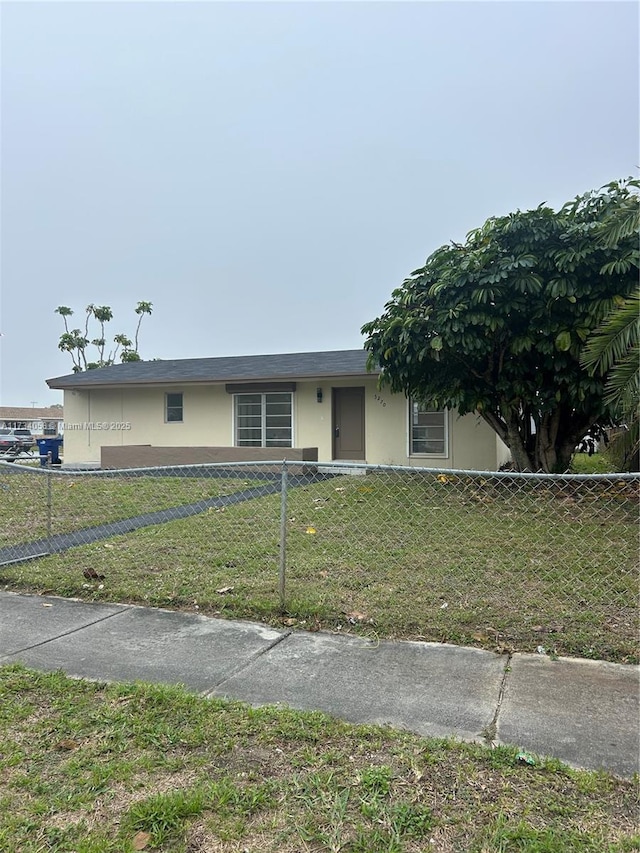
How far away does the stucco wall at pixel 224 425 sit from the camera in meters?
13.6

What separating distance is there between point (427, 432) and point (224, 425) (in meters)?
5.85

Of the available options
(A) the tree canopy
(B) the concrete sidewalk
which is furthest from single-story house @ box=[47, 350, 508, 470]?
(A) the tree canopy

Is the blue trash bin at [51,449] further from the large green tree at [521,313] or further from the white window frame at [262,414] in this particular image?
the large green tree at [521,313]

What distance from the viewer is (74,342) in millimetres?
48594

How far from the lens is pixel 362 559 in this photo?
235 inches

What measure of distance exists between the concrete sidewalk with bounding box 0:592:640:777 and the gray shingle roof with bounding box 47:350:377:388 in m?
10.0

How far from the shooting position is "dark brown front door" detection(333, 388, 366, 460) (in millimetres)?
14711

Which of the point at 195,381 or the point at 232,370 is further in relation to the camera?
the point at 232,370

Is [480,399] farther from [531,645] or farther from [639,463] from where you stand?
[531,645]

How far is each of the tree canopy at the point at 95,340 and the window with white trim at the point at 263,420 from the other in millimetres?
34425

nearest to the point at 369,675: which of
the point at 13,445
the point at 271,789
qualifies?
the point at 271,789

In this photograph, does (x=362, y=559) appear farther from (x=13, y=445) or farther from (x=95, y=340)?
(x=95, y=340)

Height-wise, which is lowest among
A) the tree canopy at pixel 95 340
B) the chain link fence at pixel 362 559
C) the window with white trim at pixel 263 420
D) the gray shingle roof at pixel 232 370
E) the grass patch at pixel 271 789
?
the grass patch at pixel 271 789

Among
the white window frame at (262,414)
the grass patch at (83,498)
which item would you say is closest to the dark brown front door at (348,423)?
the white window frame at (262,414)
